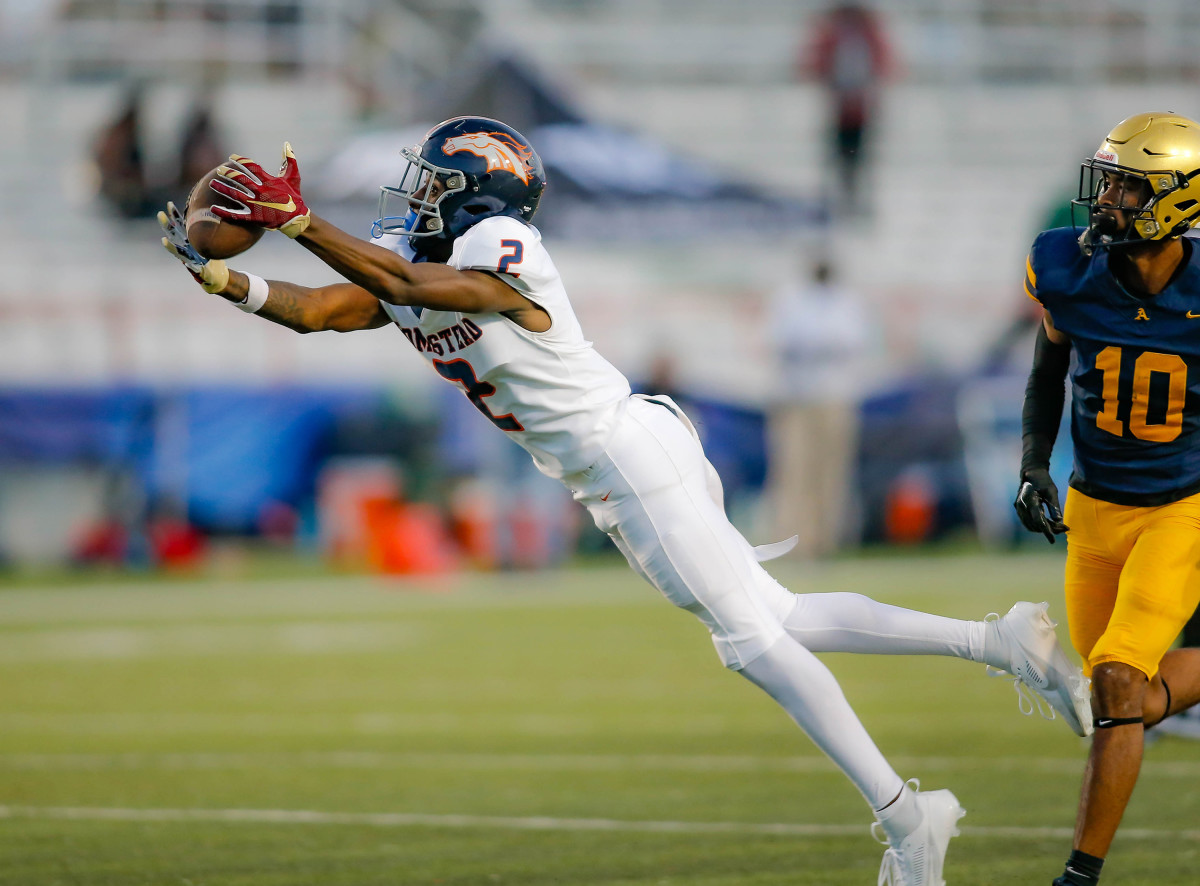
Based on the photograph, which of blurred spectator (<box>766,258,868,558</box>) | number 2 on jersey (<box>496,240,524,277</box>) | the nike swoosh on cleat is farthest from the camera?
blurred spectator (<box>766,258,868,558</box>)

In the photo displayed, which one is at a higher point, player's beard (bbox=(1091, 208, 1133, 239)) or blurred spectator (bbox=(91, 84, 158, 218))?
player's beard (bbox=(1091, 208, 1133, 239))

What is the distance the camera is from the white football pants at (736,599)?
3.47 meters

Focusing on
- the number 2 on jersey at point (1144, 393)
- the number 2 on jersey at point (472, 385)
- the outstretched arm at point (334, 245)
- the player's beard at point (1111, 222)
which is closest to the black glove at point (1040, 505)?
the number 2 on jersey at point (1144, 393)

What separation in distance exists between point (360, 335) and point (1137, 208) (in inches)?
444

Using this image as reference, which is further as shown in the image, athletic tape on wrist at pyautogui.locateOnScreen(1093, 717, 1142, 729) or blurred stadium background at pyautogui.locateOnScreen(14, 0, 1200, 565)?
blurred stadium background at pyautogui.locateOnScreen(14, 0, 1200, 565)

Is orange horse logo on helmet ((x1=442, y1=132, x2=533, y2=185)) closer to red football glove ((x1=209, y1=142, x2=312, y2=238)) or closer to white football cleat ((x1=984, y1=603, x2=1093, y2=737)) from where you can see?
red football glove ((x1=209, y1=142, x2=312, y2=238))

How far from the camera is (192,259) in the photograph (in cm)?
332

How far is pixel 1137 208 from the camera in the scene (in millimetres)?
3627

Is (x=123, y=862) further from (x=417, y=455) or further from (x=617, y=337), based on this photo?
(x=617, y=337)

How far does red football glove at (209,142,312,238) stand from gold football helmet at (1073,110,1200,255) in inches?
73.1

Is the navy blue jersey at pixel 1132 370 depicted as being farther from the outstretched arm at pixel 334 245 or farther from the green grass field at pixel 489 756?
the outstretched arm at pixel 334 245

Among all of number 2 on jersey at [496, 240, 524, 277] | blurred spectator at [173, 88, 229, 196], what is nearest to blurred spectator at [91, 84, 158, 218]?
blurred spectator at [173, 88, 229, 196]

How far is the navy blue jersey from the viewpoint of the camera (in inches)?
144

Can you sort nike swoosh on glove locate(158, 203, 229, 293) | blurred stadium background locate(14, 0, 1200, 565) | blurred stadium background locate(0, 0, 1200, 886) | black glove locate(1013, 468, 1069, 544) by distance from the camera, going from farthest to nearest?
1. blurred stadium background locate(14, 0, 1200, 565)
2. blurred stadium background locate(0, 0, 1200, 886)
3. black glove locate(1013, 468, 1069, 544)
4. nike swoosh on glove locate(158, 203, 229, 293)
